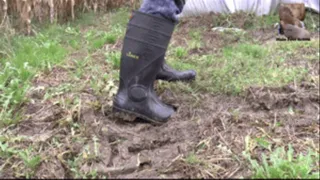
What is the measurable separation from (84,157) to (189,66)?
140 cm

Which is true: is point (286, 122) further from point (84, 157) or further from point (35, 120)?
point (35, 120)

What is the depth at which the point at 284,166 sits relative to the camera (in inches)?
64.2

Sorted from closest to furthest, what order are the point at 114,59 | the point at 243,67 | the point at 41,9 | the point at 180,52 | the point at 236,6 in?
the point at 243,67, the point at 114,59, the point at 180,52, the point at 41,9, the point at 236,6

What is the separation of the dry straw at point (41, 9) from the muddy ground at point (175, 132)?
1662 millimetres

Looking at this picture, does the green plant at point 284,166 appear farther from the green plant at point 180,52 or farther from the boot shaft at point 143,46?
the green plant at point 180,52

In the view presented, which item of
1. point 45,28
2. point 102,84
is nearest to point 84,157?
point 102,84

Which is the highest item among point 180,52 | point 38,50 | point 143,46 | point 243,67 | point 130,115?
point 143,46

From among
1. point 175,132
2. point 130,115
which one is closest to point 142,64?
point 130,115

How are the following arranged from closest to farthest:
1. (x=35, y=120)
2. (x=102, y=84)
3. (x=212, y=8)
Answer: (x=35, y=120) < (x=102, y=84) < (x=212, y=8)

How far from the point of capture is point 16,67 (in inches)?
116

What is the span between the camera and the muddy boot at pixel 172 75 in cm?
252

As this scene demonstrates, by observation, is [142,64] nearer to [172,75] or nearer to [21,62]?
[172,75]

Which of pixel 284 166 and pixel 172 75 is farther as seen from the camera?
pixel 172 75

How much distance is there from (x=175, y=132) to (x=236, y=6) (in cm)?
267
